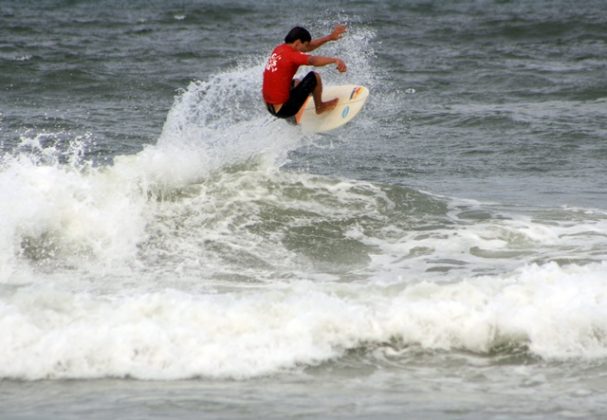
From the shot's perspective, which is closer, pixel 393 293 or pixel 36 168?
pixel 393 293

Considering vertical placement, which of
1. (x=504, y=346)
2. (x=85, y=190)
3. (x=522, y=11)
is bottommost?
(x=504, y=346)

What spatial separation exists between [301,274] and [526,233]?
2334mm

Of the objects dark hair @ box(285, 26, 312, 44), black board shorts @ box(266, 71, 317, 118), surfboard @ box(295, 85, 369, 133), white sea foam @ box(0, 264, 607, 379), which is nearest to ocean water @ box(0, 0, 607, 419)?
white sea foam @ box(0, 264, 607, 379)

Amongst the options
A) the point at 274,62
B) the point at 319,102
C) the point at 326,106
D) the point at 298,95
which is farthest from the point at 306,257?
the point at 326,106

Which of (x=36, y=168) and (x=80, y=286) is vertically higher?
(x=36, y=168)

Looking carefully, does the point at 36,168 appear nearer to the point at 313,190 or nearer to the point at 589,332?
the point at 313,190

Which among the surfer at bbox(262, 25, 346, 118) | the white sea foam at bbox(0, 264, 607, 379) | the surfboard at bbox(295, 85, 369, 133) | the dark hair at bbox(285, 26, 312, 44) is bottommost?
the white sea foam at bbox(0, 264, 607, 379)

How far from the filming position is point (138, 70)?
22.1 meters

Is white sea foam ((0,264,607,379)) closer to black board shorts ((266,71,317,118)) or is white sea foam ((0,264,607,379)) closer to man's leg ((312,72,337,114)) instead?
black board shorts ((266,71,317,118))

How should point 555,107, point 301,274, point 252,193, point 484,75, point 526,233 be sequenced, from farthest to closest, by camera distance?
1. point 484,75
2. point 555,107
3. point 252,193
4. point 526,233
5. point 301,274

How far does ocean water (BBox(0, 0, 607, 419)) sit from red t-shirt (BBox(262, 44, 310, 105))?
3.61ft

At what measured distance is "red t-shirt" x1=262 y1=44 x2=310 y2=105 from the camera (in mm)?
11203

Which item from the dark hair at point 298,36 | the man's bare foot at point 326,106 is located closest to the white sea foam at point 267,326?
the dark hair at point 298,36

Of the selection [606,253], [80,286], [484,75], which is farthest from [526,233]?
[484,75]
